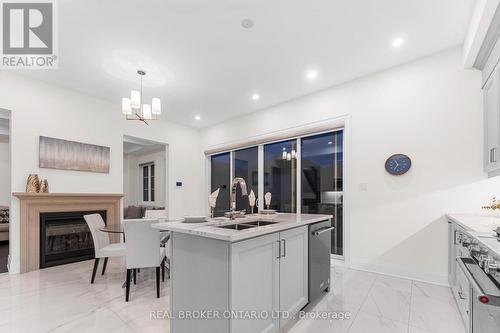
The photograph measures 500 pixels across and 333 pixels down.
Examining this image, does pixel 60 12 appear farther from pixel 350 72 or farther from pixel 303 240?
pixel 350 72

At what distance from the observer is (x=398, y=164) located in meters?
3.24

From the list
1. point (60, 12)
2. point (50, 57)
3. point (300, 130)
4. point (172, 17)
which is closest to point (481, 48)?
point (300, 130)

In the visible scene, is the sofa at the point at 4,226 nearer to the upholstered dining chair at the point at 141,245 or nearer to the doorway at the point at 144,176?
the doorway at the point at 144,176

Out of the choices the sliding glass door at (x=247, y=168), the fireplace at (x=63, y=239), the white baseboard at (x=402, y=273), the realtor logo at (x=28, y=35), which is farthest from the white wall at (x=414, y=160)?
the fireplace at (x=63, y=239)

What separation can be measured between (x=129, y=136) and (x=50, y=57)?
6.56 ft

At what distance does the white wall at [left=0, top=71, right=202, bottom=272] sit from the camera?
3.48m

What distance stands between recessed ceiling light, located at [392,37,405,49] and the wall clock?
4.61 ft

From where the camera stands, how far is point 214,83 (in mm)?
3922

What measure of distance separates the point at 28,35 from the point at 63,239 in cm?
310

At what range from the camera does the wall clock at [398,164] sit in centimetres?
318

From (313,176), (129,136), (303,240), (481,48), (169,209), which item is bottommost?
(169,209)

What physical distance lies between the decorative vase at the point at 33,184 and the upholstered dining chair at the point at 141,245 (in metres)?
2.18

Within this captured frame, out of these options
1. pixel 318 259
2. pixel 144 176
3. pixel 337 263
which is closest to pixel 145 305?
pixel 318 259

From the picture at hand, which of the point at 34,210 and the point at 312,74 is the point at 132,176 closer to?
the point at 34,210
